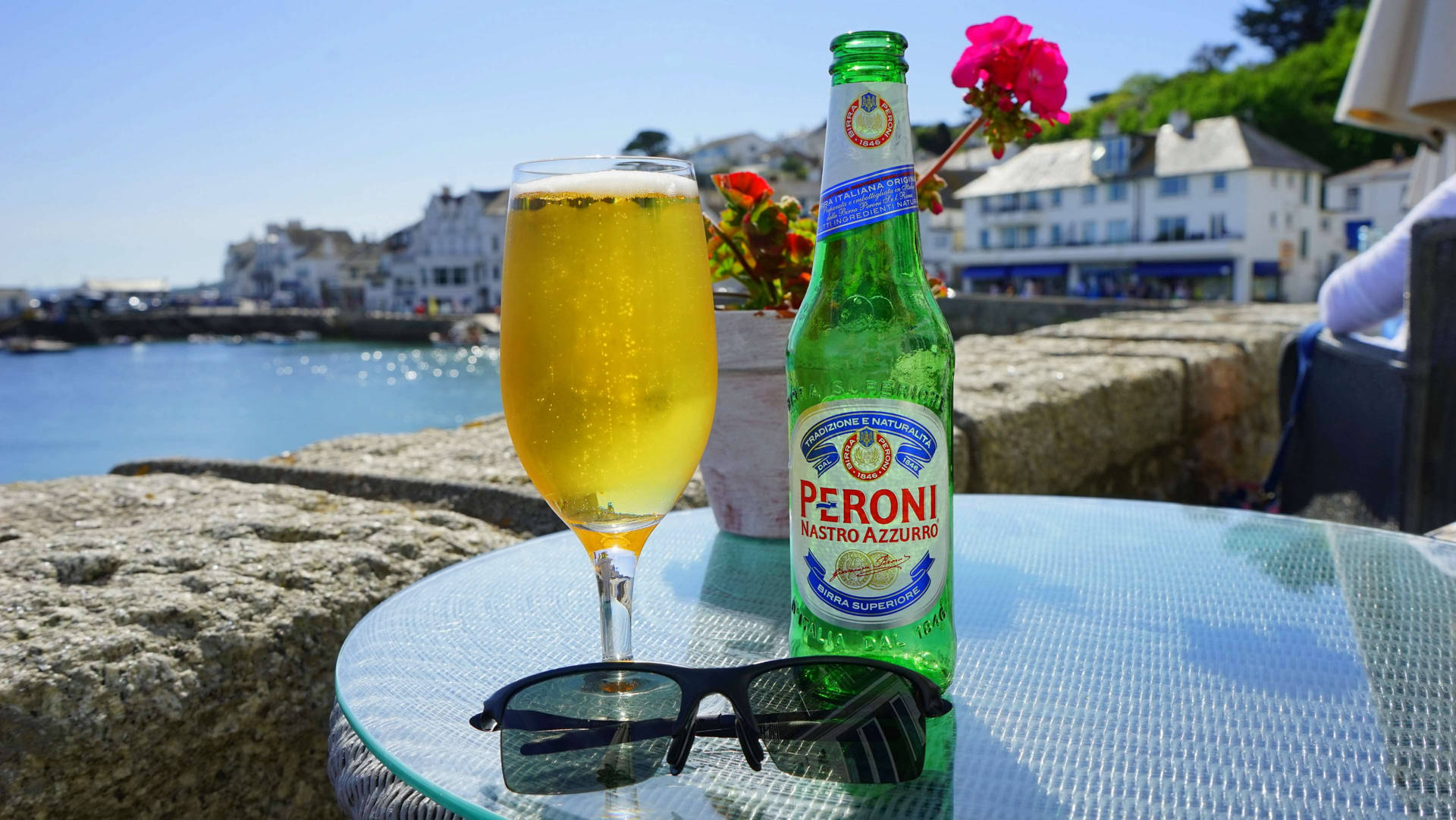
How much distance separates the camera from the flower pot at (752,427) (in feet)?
4.94

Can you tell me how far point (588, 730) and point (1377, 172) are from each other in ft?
188

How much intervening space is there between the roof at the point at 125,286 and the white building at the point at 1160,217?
370 feet

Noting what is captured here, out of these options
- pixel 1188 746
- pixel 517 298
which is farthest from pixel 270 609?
pixel 1188 746

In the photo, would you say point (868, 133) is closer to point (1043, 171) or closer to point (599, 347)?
point (599, 347)

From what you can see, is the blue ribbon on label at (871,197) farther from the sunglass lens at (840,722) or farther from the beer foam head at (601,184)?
the sunglass lens at (840,722)

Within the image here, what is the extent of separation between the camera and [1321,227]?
160 ft

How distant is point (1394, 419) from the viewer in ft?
8.84

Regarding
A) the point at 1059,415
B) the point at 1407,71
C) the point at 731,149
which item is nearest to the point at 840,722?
the point at 1059,415

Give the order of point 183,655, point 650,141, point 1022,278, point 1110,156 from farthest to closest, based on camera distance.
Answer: point 650,141, point 1022,278, point 1110,156, point 183,655

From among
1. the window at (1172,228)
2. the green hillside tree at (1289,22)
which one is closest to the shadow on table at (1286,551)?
the window at (1172,228)

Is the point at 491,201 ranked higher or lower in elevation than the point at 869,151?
higher

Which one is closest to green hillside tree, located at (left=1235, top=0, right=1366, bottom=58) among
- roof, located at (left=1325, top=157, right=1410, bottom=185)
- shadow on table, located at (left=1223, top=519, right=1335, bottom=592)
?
roof, located at (left=1325, top=157, right=1410, bottom=185)

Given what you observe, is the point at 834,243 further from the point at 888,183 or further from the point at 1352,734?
the point at 1352,734

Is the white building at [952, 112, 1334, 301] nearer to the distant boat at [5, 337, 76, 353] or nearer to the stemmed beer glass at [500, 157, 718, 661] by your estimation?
the stemmed beer glass at [500, 157, 718, 661]
